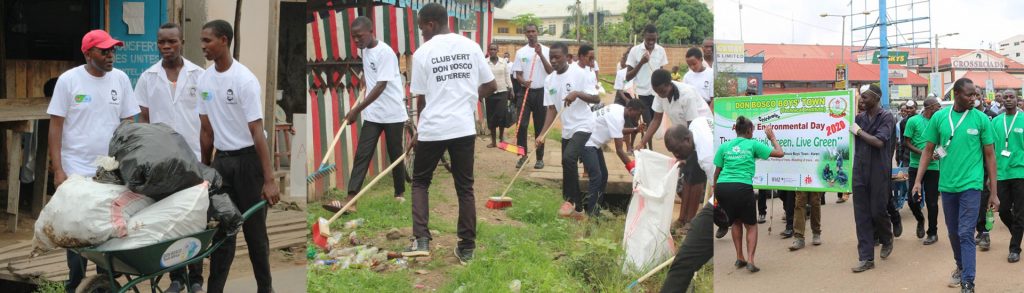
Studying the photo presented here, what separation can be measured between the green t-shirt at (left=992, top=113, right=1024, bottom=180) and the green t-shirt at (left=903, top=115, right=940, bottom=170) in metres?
0.37

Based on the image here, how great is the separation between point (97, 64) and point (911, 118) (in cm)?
389

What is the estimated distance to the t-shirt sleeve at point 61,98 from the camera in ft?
13.2

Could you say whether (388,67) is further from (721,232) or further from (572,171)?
(721,232)

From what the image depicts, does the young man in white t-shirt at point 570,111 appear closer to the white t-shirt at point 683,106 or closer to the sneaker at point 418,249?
the white t-shirt at point 683,106

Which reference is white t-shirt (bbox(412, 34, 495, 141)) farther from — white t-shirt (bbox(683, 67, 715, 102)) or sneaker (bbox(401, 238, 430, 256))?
white t-shirt (bbox(683, 67, 715, 102))

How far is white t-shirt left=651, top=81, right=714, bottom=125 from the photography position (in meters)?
2.66

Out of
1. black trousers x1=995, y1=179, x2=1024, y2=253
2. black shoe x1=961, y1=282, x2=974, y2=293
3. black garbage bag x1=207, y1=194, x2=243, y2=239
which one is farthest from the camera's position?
black trousers x1=995, y1=179, x2=1024, y2=253

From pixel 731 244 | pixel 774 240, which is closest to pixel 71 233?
pixel 731 244

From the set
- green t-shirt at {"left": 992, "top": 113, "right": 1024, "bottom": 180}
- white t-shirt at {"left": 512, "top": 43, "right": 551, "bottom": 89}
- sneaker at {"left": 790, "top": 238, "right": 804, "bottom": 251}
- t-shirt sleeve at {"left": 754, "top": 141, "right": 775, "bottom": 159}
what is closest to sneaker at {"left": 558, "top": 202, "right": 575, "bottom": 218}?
white t-shirt at {"left": 512, "top": 43, "right": 551, "bottom": 89}

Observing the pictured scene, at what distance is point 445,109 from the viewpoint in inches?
109

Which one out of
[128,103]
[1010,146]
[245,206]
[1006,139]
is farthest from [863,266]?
[128,103]

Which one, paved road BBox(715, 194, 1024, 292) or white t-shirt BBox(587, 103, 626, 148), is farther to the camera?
paved road BBox(715, 194, 1024, 292)

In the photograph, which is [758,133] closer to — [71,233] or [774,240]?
[774,240]

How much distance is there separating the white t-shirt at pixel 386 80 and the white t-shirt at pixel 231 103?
36.4 inches
